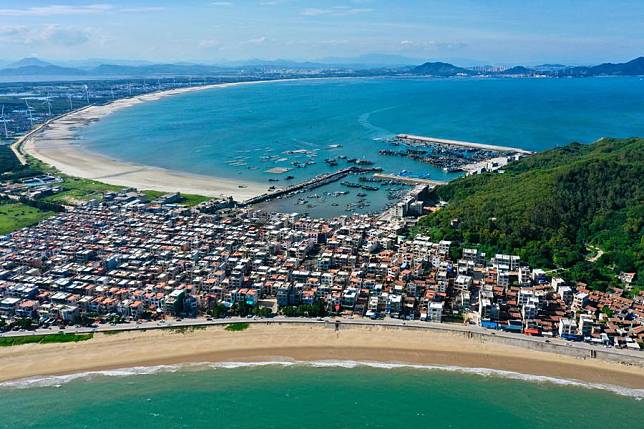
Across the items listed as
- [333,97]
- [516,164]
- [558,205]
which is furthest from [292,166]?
[333,97]

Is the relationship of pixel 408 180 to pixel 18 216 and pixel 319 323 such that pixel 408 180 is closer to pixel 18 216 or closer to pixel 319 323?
pixel 319 323

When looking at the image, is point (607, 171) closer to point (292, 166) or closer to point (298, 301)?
point (298, 301)

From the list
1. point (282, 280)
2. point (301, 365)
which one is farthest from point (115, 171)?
point (301, 365)

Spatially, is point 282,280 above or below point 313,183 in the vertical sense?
below

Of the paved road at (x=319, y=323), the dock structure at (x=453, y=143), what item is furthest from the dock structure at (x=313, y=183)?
the paved road at (x=319, y=323)

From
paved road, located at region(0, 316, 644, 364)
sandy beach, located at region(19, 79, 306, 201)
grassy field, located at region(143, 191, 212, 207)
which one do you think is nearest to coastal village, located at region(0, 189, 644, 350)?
paved road, located at region(0, 316, 644, 364)

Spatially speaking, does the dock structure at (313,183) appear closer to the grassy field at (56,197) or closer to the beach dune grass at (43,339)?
the grassy field at (56,197)

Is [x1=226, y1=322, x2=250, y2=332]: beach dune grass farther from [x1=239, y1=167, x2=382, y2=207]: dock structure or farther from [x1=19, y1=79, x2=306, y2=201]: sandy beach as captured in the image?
[x1=19, y1=79, x2=306, y2=201]: sandy beach
